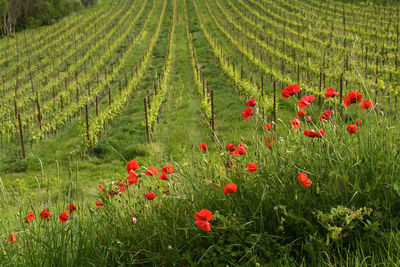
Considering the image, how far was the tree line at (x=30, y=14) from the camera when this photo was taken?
38281 millimetres

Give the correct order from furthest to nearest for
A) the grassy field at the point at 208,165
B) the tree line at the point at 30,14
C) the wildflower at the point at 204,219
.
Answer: the tree line at the point at 30,14
the grassy field at the point at 208,165
the wildflower at the point at 204,219

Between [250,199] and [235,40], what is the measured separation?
23.4 m

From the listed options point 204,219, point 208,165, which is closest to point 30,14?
point 208,165

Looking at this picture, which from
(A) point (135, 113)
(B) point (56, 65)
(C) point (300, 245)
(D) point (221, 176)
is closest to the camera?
(C) point (300, 245)

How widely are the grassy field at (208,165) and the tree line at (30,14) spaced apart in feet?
46.2

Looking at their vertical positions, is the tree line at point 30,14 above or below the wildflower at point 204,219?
above

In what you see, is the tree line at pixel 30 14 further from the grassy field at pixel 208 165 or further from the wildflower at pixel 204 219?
the wildflower at pixel 204 219

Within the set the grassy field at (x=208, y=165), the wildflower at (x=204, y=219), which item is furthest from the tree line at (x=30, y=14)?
the wildflower at (x=204, y=219)

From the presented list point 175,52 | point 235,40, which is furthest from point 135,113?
point 235,40

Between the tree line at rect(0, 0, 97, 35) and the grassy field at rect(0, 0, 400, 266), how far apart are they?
14.1 metres

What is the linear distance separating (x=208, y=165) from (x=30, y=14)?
145 feet

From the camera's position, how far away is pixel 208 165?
2.58 meters

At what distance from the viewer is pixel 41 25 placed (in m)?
39.2

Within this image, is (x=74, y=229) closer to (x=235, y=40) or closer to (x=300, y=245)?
(x=300, y=245)
